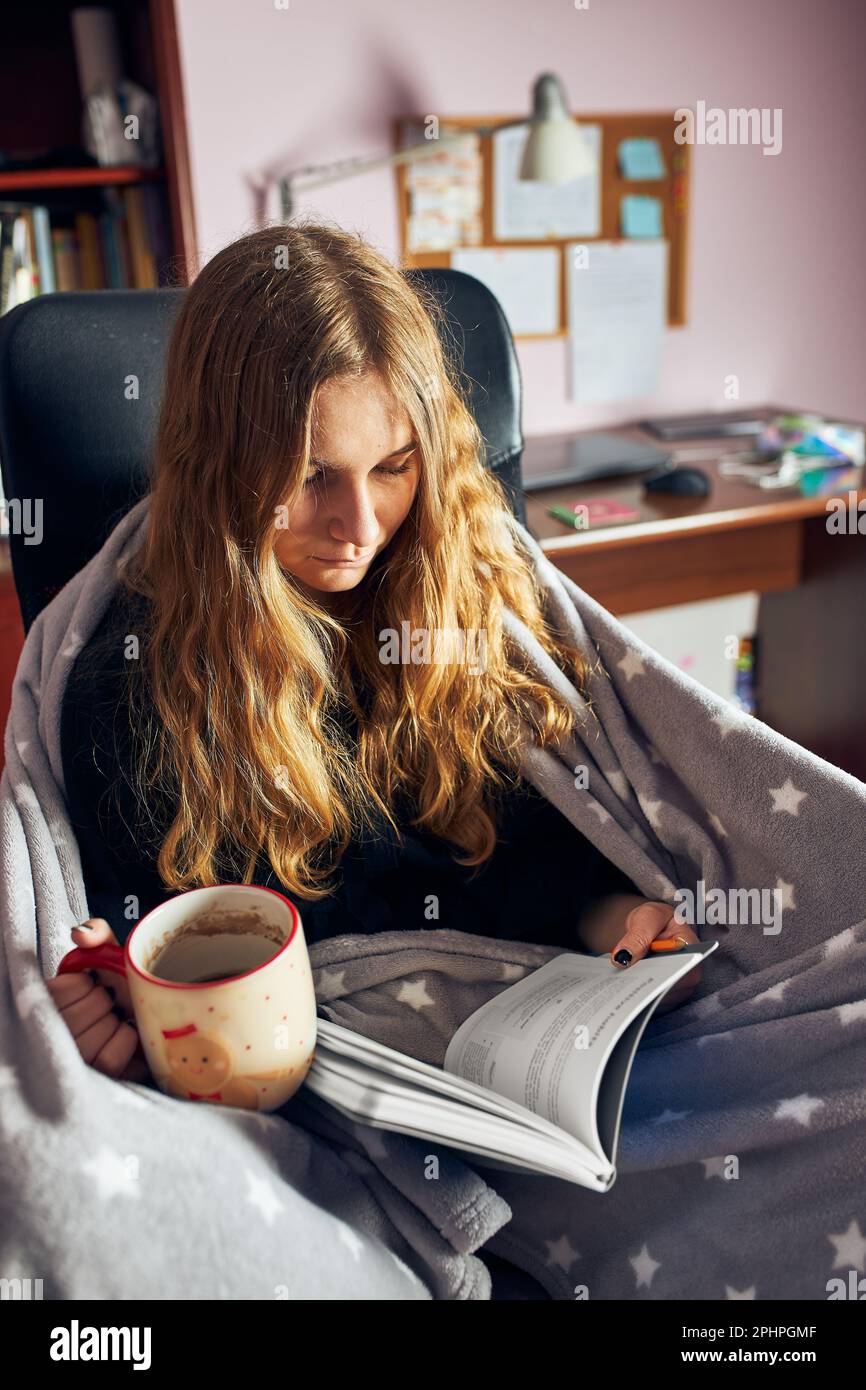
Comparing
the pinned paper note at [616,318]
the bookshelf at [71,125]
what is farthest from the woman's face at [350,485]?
the pinned paper note at [616,318]

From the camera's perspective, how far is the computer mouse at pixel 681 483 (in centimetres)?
160

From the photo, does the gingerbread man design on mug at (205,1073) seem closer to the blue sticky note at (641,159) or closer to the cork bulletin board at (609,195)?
the cork bulletin board at (609,195)

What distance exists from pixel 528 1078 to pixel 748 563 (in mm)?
1154

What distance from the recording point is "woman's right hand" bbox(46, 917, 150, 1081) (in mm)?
695

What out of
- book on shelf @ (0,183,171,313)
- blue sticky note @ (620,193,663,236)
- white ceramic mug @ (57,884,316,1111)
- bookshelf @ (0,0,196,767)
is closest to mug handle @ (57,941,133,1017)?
white ceramic mug @ (57,884,316,1111)

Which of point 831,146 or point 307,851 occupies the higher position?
point 831,146

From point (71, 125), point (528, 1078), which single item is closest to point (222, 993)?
point (528, 1078)

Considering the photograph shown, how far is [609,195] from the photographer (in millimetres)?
1942

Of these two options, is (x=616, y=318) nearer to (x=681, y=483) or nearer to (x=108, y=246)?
(x=681, y=483)

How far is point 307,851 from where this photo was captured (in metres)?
0.87

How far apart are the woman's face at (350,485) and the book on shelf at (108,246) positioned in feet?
3.29
